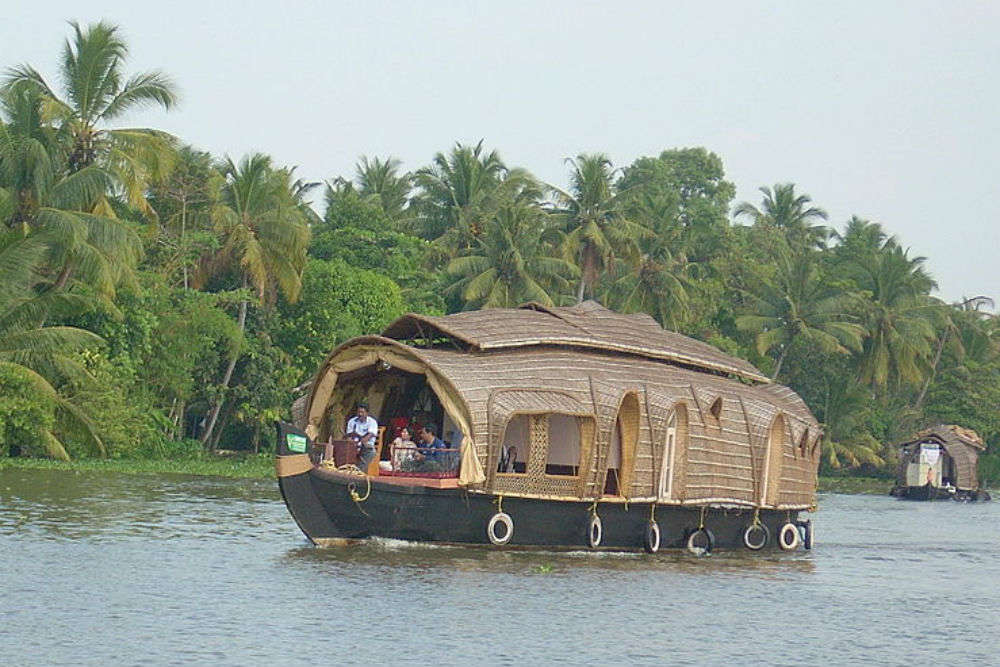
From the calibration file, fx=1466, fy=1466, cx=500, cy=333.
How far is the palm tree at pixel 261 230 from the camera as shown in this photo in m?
31.5

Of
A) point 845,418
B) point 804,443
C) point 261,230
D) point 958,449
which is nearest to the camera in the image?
point 804,443

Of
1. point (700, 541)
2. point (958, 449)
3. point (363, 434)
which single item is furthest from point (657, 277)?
point (363, 434)

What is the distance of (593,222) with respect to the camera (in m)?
38.4

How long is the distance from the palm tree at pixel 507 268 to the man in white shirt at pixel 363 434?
1918 centimetres

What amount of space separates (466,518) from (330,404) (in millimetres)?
3022

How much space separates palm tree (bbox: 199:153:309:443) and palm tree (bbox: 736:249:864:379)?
49.4 feet

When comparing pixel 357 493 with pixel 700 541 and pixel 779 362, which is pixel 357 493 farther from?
pixel 779 362

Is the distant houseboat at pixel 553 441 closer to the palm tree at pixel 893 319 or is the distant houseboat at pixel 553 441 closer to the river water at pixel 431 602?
the river water at pixel 431 602

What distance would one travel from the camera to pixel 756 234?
5006 centimetres

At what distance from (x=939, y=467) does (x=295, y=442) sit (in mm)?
30016

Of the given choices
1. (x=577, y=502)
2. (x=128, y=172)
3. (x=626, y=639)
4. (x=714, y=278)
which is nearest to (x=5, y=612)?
(x=626, y=639)

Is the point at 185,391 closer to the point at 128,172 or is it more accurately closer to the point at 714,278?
the point at 128,172

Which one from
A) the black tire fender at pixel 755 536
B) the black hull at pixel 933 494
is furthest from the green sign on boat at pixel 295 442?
the black hull at pixel 933 494

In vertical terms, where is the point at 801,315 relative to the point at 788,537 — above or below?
above
